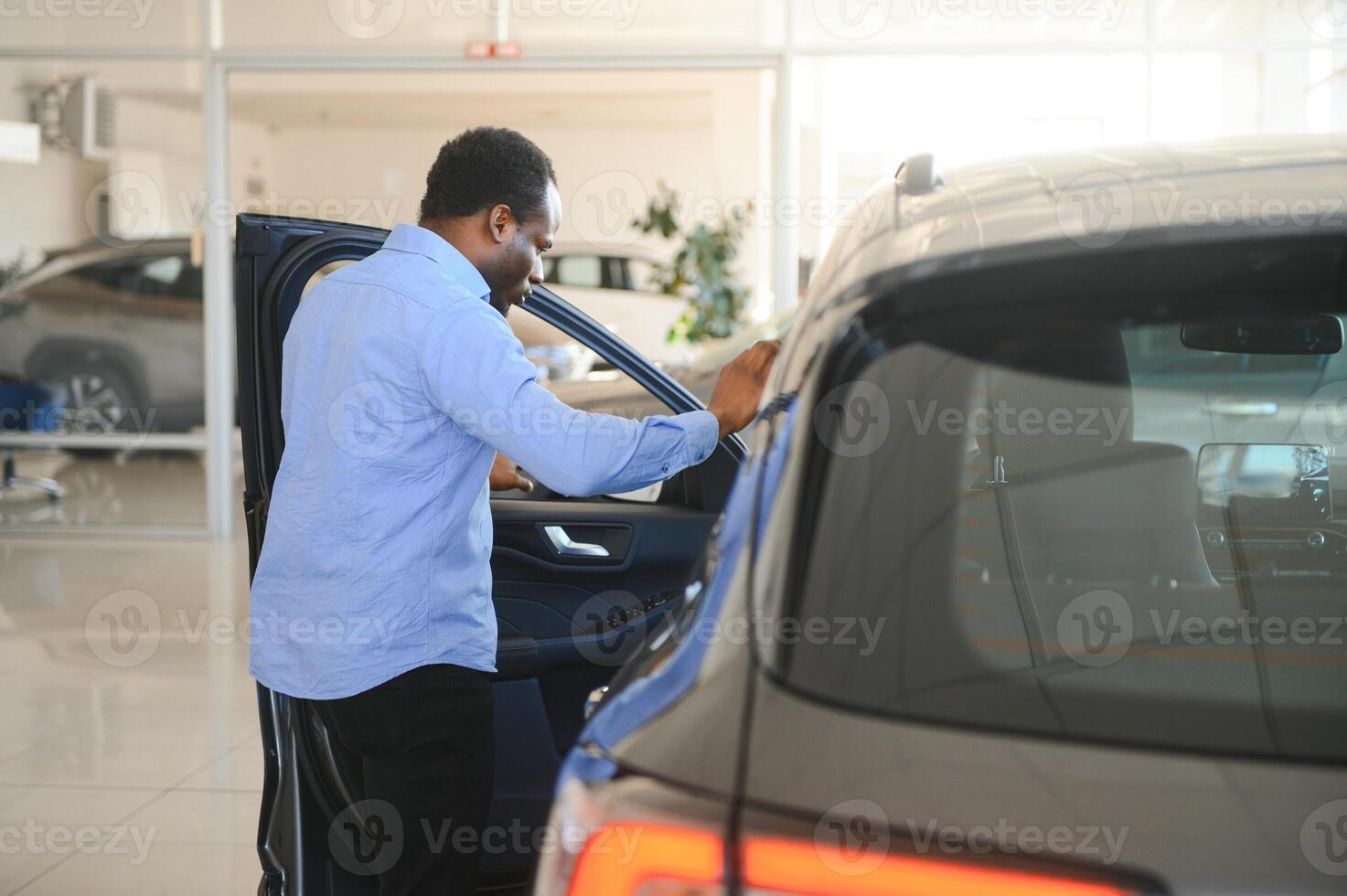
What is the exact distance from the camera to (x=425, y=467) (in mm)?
2000

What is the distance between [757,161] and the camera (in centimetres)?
888

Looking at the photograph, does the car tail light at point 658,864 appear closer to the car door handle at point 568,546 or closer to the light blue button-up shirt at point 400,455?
the light blue button-up shirt at point 400,455

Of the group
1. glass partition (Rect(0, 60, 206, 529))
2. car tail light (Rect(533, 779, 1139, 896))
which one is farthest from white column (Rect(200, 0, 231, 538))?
car tail light (Rect(533, 779, 1139, 896))

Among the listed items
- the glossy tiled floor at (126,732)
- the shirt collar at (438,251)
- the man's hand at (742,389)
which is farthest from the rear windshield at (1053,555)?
the glossy tiled floor at (126,732)

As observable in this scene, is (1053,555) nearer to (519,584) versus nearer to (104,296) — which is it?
(519,584)

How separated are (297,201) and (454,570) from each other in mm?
8347

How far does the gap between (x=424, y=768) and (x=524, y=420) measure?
0.60 metres

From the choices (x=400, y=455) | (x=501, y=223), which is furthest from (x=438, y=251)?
(x=400, y=455)

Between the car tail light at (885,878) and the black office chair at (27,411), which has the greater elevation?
the black office chair at (27,411)

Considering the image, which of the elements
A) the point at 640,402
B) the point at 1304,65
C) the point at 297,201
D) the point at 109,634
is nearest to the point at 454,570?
the point at 640,402

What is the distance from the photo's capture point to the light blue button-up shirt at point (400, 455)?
6.26 feet

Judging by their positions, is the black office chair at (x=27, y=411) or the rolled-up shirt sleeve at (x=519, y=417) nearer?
the rolled-up shirt sleeve at (x=519, y=417)

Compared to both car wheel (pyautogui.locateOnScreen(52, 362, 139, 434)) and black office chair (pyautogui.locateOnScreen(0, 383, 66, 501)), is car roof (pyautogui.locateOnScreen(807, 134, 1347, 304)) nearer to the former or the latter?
car wheel (pyautogui.locateOnScreen(52, 362, 139, 434))

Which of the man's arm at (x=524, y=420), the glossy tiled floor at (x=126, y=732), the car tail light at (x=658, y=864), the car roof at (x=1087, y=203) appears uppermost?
the car roof at (x=1087, y=203)
